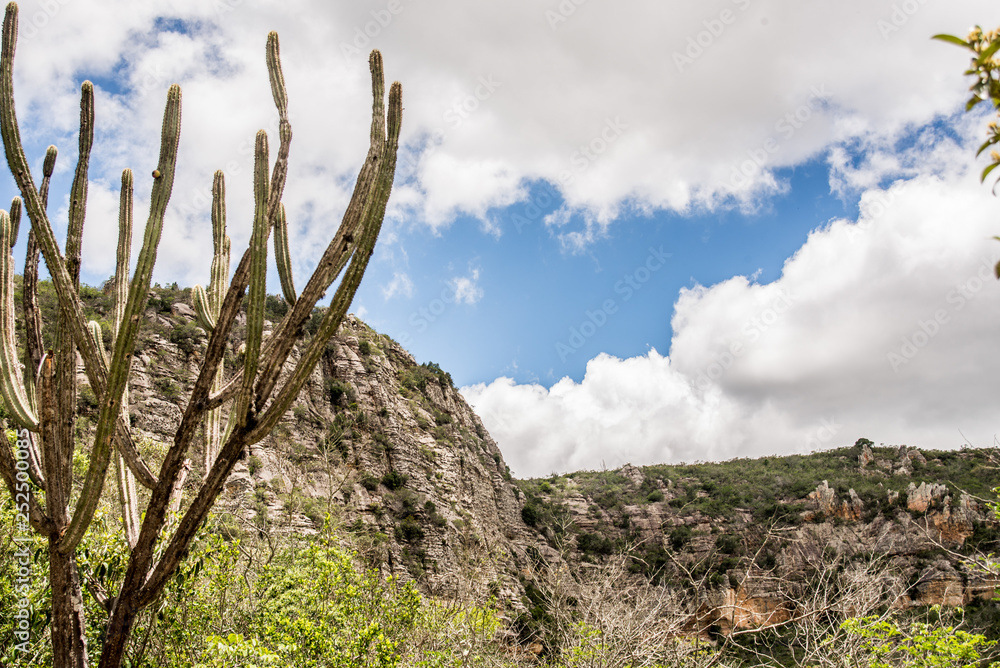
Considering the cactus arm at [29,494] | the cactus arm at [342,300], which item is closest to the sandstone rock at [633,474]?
the cactus arm at [342,300]

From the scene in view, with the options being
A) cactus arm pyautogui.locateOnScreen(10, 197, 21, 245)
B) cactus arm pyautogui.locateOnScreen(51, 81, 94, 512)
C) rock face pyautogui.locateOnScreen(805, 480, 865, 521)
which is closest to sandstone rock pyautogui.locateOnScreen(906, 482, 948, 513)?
rock face pyautogui.locateOnScreen(805, 480, 865, 521)

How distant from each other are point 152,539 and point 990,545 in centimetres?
3372

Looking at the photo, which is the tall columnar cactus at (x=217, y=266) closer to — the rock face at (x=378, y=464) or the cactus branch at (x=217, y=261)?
the cactus branch at (x=217, y=261)

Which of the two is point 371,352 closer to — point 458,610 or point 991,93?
point 458,610

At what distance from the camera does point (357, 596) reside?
9492mm

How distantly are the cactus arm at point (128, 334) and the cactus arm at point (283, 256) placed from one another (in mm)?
656

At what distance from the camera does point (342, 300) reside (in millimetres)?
3090

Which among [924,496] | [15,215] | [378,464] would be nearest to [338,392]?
[378,464]

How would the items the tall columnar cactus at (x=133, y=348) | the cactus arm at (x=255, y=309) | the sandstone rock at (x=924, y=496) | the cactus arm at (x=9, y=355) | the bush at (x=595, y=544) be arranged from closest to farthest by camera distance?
the cactus arm at (x=255, y=309) < the tall columnar cactus at (x=133, y=348) < the cactus arm at (x=9, y=355) < the sandstone rock at (x=924, y=496) < the bush at (x=595, y=544)

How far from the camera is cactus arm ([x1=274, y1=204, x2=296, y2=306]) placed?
369cm

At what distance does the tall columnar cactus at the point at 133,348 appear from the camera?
9.85 ft

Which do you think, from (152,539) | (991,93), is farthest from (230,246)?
(991,93)

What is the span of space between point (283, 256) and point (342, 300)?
3.21 ft

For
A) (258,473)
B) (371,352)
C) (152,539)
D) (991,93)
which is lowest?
(152,539)
